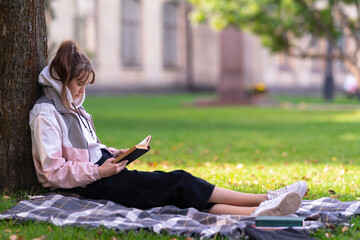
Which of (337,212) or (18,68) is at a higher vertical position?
(18,68)

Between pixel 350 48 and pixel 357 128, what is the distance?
3255 centimetres

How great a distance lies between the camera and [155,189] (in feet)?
16.6

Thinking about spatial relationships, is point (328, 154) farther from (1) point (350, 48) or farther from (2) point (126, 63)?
(1) point (350, 48)

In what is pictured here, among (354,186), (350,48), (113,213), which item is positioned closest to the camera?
(113,213)

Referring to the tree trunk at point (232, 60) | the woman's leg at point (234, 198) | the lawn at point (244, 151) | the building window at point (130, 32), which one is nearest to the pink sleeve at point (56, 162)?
the lawn at point (244, 151)

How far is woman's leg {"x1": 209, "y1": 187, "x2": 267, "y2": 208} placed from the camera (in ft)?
16.6

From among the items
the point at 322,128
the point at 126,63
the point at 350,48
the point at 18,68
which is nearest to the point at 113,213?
the point at 18,68

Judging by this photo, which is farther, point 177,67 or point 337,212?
point 177,67

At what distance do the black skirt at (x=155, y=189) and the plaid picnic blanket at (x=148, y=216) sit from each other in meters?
0.06

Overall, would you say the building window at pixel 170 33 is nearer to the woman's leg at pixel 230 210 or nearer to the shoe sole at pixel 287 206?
the woman's leg at pixel 230 210

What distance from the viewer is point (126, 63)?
3738 centimetres

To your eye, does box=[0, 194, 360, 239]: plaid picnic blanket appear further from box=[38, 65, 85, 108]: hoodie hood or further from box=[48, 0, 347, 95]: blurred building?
box=[48, 0, 347, 95]: blurred building

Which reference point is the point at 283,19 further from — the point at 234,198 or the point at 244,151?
the point at 234,198

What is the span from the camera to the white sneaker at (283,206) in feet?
15.5
